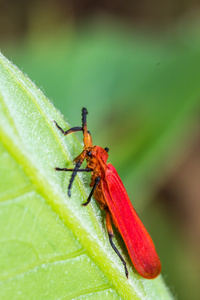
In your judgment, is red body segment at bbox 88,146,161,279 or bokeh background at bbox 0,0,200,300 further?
bokeh background at bbox 0,0,200,300

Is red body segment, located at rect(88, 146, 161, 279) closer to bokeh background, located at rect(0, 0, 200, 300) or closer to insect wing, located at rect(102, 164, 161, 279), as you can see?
insect wing, located at rect(102, 164, 161, 279)

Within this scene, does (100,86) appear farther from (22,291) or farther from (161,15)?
(22,291)

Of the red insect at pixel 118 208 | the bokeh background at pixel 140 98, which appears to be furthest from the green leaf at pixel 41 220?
the bokeh background at pixel 140 98

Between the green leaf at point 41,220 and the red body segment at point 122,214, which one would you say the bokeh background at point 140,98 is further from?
the green leaf at point 41,220

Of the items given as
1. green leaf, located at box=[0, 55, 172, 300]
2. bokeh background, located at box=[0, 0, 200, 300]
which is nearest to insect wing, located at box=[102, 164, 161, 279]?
green leaf, located at box=[0, 55, 172, 300]

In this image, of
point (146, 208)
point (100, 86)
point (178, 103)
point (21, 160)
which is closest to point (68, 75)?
point (100, 86)

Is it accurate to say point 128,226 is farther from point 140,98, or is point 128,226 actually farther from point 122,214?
point 140,98
